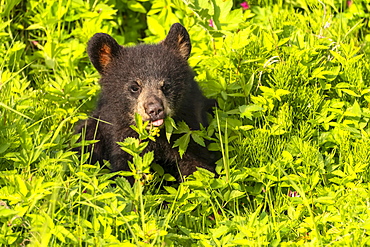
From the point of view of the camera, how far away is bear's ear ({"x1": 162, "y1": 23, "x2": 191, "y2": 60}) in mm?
5098

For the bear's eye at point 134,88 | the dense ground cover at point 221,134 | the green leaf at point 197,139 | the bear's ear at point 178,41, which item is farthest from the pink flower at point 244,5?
the green leaf at point 197,139

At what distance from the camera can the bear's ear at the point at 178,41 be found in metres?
5.10

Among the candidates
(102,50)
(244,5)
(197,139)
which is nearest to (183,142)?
(197,139)

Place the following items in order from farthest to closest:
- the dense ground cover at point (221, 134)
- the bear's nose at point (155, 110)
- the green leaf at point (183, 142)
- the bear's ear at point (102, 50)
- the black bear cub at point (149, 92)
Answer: the bear's ear at point (102, 50), the black bear cub at point (149, 92), the green leaf at point (183, 142), the bear's nose at point (155, 110), the dense ground cover at point (221, 134)

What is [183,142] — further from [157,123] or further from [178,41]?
[178,41]

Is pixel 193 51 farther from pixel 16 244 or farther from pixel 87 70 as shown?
pixel 16 244

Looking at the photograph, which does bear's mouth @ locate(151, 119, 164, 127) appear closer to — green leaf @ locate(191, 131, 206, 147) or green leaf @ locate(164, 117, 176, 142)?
green leaf @ locate(164, 117, 176, 142)

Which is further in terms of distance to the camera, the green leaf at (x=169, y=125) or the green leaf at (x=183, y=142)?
the green leaf at (x=183, y=142)

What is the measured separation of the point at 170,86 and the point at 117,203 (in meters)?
1.33

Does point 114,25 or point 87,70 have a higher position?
point 114,25

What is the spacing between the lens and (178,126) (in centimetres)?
483

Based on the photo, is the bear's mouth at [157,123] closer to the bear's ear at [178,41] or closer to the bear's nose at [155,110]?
the bear's nose at [155,110]

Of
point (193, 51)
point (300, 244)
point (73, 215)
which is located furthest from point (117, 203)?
point (193, 51)

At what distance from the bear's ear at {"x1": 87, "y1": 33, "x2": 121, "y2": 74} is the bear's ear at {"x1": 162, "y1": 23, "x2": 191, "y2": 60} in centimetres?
43
